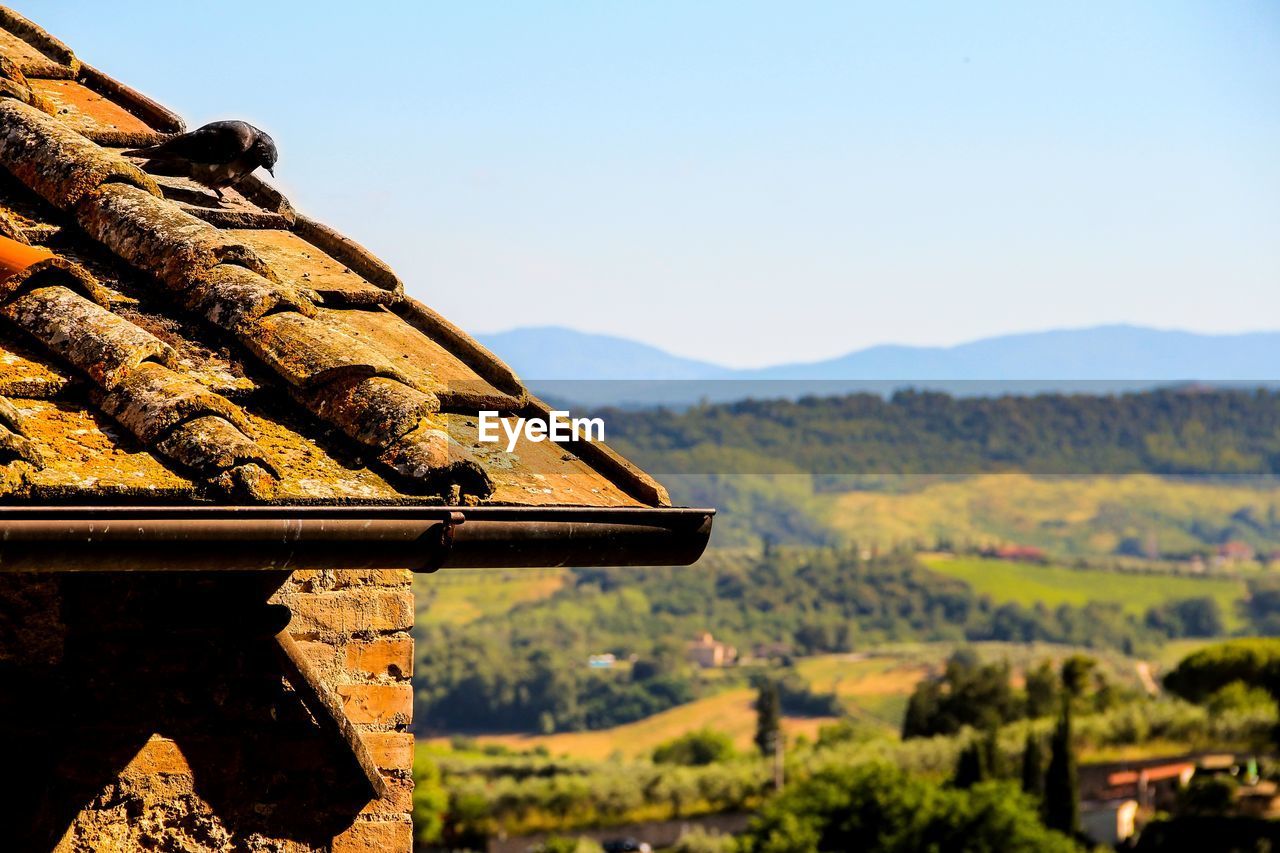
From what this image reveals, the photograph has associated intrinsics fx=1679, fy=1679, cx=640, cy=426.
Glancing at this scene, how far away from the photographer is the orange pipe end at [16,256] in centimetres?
340

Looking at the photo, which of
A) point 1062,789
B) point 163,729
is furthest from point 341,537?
point 1062,789

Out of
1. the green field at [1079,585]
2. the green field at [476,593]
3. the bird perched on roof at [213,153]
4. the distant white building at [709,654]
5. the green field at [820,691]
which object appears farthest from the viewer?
the green field at [1079,585]

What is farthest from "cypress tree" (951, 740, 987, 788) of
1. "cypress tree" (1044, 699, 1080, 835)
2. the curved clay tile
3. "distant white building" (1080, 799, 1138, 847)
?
the curved clay tile

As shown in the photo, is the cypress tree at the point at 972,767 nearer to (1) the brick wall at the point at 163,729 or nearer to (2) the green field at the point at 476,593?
(1) the brick wall at the point at 163,729

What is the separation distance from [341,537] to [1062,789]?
41647 mm

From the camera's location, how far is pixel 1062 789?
138 feet

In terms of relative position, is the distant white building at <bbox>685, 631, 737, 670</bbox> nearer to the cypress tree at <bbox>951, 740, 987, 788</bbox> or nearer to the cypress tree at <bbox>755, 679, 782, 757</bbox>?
the cypress tree at <bbox>755, 679, 782, 757</bbox>

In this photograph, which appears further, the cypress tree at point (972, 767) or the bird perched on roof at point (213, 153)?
the cypress tree at point (972, 767)

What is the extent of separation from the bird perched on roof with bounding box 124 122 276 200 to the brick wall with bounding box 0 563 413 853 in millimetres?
1390

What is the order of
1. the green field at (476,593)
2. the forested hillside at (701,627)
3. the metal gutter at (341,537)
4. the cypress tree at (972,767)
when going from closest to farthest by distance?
the metal gutter at (341,537)
the cypress tree at (972,767)
the forested hillside at (701,627)
the green field at (476,593)

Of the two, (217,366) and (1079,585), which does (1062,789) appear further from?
(1079,585)

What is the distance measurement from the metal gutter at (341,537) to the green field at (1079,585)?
5730 inches

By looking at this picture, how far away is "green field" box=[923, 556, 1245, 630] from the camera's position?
14750cm

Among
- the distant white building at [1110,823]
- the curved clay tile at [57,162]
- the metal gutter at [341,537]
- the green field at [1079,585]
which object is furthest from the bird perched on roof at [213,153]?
the green field at [1079,585]
